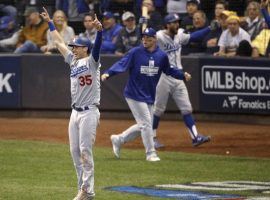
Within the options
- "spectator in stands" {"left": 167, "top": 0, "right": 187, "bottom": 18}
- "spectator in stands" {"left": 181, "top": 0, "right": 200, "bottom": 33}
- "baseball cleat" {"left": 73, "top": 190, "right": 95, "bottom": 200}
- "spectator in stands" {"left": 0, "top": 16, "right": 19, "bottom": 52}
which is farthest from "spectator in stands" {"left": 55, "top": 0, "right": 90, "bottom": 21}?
"baseball cleat" {"left": 73, "top": 190, "right": 95, "bottom": 200}

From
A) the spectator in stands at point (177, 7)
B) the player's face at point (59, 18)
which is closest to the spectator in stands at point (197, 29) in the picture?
the spectator in stands at point (177, 7)

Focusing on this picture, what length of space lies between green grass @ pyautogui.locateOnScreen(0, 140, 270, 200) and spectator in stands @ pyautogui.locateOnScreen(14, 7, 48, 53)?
4.81 metres

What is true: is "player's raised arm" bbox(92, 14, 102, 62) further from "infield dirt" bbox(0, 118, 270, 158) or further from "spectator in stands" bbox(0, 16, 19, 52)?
→ "spectator in stands" bbox(0, 16, 19, 52)

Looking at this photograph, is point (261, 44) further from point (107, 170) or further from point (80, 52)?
point (80, 52)

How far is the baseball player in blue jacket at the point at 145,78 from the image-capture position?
14234mm

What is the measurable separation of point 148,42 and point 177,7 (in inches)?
245

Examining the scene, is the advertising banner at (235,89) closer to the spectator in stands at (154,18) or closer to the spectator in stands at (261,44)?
the spectator in stands at (261,44)

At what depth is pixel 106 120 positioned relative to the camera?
19641 mm

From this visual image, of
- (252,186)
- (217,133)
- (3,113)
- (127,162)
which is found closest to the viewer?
(252,186)

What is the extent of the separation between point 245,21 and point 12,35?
18.0 ft

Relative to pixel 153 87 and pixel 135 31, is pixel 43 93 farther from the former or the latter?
pixel 153 87

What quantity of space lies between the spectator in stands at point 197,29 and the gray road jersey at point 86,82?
28.4 ft

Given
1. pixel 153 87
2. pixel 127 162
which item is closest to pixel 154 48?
pixel 153 87

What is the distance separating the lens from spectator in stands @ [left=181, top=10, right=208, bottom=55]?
62.7 ft
